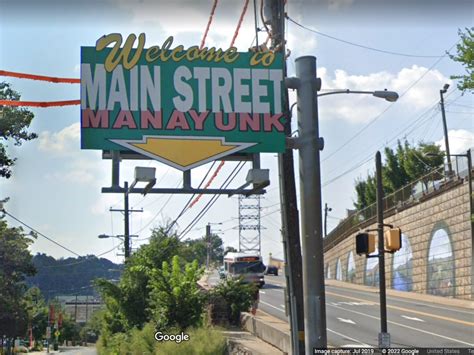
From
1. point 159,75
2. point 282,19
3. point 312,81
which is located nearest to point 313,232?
point 312,81

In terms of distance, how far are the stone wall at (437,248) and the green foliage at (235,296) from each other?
Answer: 48.2 ft

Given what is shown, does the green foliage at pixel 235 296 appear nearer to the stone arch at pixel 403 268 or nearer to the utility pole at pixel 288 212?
the utility pole at pixel 288 212

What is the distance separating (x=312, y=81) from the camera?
10453mm

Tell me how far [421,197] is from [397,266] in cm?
616

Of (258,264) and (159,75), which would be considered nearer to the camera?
(159,75)

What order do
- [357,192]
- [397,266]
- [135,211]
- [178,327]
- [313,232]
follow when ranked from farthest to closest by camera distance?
1. [357,192]
2. [135,211]
3. [397,266]
4. [178,327]
5. [313,232]

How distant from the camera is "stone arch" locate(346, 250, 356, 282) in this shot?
57819 mm

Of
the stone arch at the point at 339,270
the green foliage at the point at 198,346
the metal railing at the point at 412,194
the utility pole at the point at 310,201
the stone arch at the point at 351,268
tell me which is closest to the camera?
the utility pole at the point at 310,201

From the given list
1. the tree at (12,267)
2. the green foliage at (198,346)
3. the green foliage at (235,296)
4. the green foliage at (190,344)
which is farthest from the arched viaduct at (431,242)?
the tree at (12,267)

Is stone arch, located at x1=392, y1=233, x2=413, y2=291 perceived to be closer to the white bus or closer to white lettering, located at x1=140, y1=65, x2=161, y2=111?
the white bus

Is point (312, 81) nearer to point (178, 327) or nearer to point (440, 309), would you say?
point (178, 327)

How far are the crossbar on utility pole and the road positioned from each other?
9.82 meters

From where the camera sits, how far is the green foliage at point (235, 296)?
27.0 metres

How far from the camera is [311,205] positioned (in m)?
10.1
